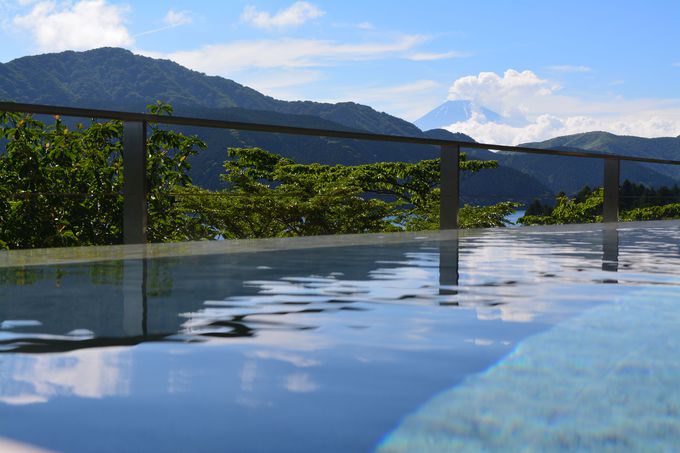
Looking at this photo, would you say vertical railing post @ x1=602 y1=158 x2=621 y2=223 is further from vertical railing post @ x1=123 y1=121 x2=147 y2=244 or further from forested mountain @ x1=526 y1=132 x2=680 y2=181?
forested mountain @ x1=526 y1=132 x2=680 y2=181

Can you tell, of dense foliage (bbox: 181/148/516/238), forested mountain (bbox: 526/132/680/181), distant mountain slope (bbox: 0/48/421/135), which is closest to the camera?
dense foliage (bbox: 181/148/516/238)

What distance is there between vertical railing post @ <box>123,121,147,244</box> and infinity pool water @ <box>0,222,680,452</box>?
1.52 m

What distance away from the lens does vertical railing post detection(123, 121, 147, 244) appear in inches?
203

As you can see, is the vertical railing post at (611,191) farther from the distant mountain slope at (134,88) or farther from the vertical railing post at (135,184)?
the distant mountain slope at (134,88)

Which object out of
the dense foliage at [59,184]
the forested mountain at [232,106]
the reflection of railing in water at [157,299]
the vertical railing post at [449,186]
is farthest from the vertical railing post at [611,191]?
the forested mountain at [232,106]

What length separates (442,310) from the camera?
251 cm

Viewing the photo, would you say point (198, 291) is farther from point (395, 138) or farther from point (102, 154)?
point (102, 154)

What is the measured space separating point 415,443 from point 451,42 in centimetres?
2208

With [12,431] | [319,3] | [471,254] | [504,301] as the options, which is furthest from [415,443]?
[319,3]

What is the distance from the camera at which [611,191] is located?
33.4 ft

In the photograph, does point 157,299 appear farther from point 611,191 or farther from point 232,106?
point 232,106

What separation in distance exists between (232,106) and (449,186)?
121396 millimetres

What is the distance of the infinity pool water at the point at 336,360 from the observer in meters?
1.25

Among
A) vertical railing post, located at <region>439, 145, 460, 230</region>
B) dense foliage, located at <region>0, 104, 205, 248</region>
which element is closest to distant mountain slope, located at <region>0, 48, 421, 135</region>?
dense foliage, located at <region>0, 104, 205, 248</region>
